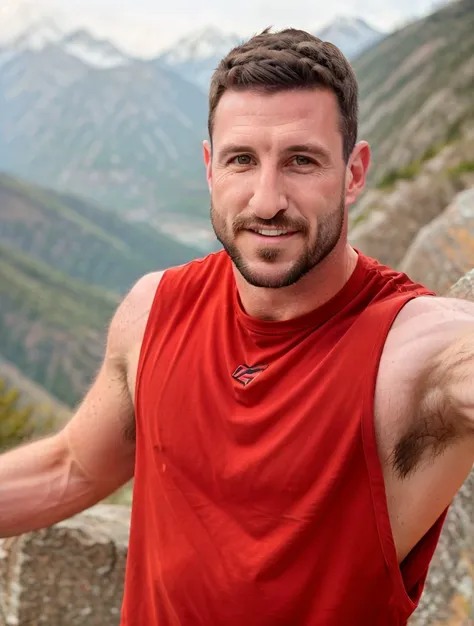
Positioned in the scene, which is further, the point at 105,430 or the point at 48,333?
the point at 48,333

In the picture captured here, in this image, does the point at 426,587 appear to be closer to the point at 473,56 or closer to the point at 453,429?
the point at 453,429

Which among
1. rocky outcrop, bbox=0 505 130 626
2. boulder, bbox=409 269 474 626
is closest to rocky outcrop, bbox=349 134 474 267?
rocky outcrop, bbox=0 505 130 626

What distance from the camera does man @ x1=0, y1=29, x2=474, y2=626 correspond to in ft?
6.82

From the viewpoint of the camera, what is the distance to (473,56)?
2427 inches

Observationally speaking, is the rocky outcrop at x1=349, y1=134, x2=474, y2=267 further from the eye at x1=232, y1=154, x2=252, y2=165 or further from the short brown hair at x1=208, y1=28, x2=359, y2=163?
the eye at x1=232, y1=154, x2=252, y2=165

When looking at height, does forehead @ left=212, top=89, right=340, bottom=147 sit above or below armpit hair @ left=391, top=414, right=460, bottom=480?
above

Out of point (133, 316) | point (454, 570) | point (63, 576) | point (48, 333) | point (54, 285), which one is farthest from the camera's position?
point (54, 285)

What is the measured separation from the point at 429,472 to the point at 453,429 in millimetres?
192

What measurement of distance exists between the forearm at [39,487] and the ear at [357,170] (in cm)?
157

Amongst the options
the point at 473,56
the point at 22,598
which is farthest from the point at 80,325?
the point at 22,598

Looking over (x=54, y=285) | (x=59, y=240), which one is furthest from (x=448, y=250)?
(x=59, y=240)

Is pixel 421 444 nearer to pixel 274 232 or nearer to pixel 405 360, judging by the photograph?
pixel 405 360

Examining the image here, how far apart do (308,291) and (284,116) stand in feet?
1.84

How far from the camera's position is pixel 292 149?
2.19 meters
